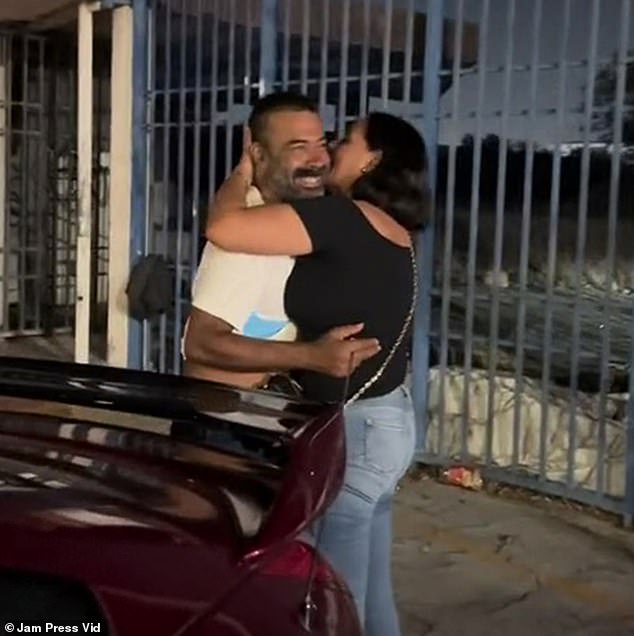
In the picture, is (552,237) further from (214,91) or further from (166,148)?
(166,148)

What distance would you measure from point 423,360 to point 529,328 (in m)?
0.68

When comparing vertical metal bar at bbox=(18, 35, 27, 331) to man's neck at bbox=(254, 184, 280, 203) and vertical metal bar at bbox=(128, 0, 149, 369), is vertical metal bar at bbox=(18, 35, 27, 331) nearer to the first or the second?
vertical metal bar at bbox=(128, 0, 149, 369)

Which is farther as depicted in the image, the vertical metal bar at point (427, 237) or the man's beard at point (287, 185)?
the vertical metal bar at point (427, 237)

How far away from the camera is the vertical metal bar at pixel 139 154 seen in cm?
883

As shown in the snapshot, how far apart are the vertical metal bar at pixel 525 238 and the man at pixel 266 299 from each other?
3.44m

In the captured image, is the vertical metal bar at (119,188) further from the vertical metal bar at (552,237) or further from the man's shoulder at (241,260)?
the man's shoulder at (241,260)

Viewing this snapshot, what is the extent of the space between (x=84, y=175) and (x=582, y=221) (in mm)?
3980

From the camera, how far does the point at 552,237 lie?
6.55 metres

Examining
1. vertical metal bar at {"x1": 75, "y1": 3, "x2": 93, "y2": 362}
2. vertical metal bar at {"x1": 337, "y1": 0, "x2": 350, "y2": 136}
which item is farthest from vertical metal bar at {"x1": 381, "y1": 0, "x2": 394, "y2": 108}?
vertical metal bar at {"x1": 75, "y1": 3, "x2": 93, "y2": 362}

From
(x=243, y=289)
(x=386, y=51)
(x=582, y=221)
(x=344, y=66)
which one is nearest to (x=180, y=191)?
(x=344, y=66)

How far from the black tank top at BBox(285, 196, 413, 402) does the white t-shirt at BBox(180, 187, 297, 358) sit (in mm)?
37

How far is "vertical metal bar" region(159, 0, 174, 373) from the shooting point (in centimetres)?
877

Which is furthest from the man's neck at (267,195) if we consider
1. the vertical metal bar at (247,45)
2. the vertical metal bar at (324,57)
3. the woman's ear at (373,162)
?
the vertical metal bar at (247,45)

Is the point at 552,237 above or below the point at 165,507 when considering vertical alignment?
above
